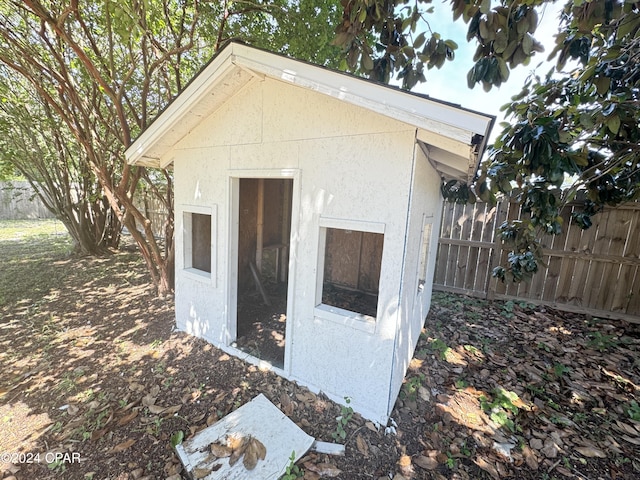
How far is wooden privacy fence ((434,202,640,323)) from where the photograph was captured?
189 inches

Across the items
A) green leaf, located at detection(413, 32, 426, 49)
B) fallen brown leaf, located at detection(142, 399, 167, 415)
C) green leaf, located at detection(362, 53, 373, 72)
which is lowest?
fallen brown leaf, located at detection(142, 399, 167, 415)

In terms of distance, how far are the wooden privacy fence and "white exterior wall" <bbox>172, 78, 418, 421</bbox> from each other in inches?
177

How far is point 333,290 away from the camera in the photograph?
6328 mm

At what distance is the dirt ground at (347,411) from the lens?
2.28 metres

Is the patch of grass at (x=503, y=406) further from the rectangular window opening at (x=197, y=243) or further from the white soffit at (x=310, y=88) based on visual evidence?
the rectangular window opening at (x=197, y=243)

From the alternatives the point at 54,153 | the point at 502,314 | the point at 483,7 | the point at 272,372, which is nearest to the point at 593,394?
the point at 502,314

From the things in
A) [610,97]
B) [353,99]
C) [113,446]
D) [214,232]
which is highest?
[610,97]

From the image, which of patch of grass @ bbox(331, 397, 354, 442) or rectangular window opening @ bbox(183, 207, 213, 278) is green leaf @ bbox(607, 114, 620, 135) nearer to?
patch of grass @ bbox(331, 397, 354, 442)

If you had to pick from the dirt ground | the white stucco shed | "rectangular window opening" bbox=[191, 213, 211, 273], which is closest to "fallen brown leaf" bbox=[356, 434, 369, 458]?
the dirt ground

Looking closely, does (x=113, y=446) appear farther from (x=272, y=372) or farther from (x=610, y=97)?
(x=610, y=97)

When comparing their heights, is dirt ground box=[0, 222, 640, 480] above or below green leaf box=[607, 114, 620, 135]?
below

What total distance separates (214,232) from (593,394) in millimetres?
5175

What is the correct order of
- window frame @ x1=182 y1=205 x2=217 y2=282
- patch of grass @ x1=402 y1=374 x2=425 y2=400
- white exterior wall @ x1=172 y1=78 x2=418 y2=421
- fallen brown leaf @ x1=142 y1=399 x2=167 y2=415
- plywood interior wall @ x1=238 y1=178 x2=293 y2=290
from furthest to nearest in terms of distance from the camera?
plywood interior wall @ x1=238 y1=178 x2=293 y2=290
window frame @ x1=182 y1=205 x2=217 y2=282
patch of grass @ x1=402 y1=374 x2=425 y2=400
fallen brown leaf @ x1=142 y1=399 x2=167 y2=415
white exterior wall @ x1=172 y1=78 x2=418 y2=421

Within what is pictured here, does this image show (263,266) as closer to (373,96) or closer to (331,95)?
(331,95)
